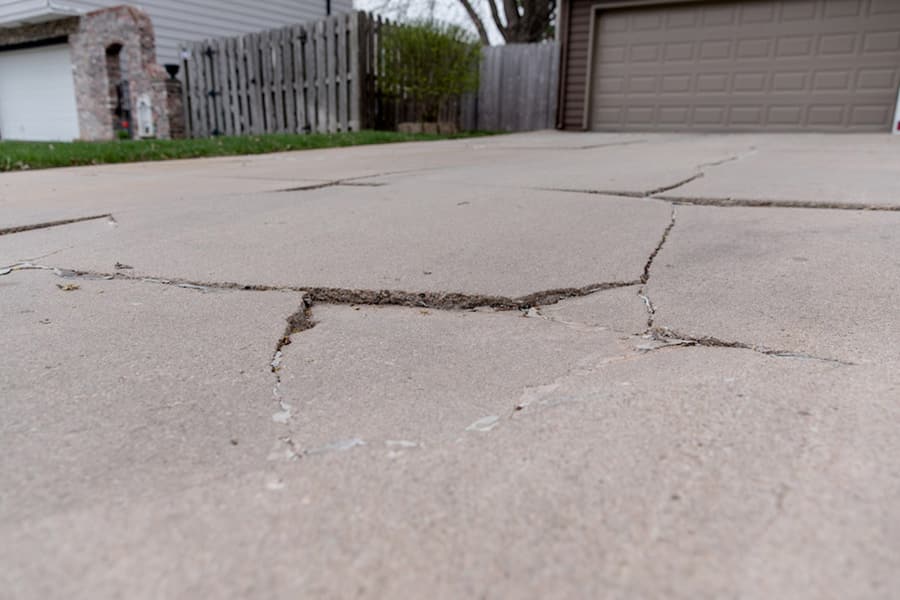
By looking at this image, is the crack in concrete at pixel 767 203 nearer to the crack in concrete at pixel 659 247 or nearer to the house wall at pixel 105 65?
the crack in concrete at pixel 659 247

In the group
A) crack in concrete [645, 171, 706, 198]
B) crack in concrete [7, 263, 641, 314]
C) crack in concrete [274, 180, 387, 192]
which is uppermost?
crack in concrete [645, 171, 706, 198]

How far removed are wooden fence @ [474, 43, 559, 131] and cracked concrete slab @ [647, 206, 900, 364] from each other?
837 cm

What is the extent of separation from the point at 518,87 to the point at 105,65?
672 cm

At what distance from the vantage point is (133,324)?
1378mm

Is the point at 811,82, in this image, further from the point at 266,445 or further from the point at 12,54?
the point at 12,54

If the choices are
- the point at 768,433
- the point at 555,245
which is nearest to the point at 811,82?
the point at 555,245

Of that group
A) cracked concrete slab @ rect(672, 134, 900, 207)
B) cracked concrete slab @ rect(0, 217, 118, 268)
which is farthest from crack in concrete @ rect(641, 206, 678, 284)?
cracked concrete slab @ rect(0, 217, 118, 268)

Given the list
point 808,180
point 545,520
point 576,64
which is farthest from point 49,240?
point 576,64

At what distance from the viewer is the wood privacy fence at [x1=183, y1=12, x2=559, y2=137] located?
9438 mm

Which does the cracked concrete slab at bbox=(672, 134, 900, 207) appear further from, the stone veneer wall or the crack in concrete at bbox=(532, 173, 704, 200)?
the stone veneer wall

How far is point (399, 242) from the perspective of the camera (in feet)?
6.77

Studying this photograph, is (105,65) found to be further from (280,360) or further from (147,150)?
(280,360)

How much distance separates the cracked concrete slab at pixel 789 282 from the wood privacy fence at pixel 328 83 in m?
8.15

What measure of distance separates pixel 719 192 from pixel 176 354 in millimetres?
2440
